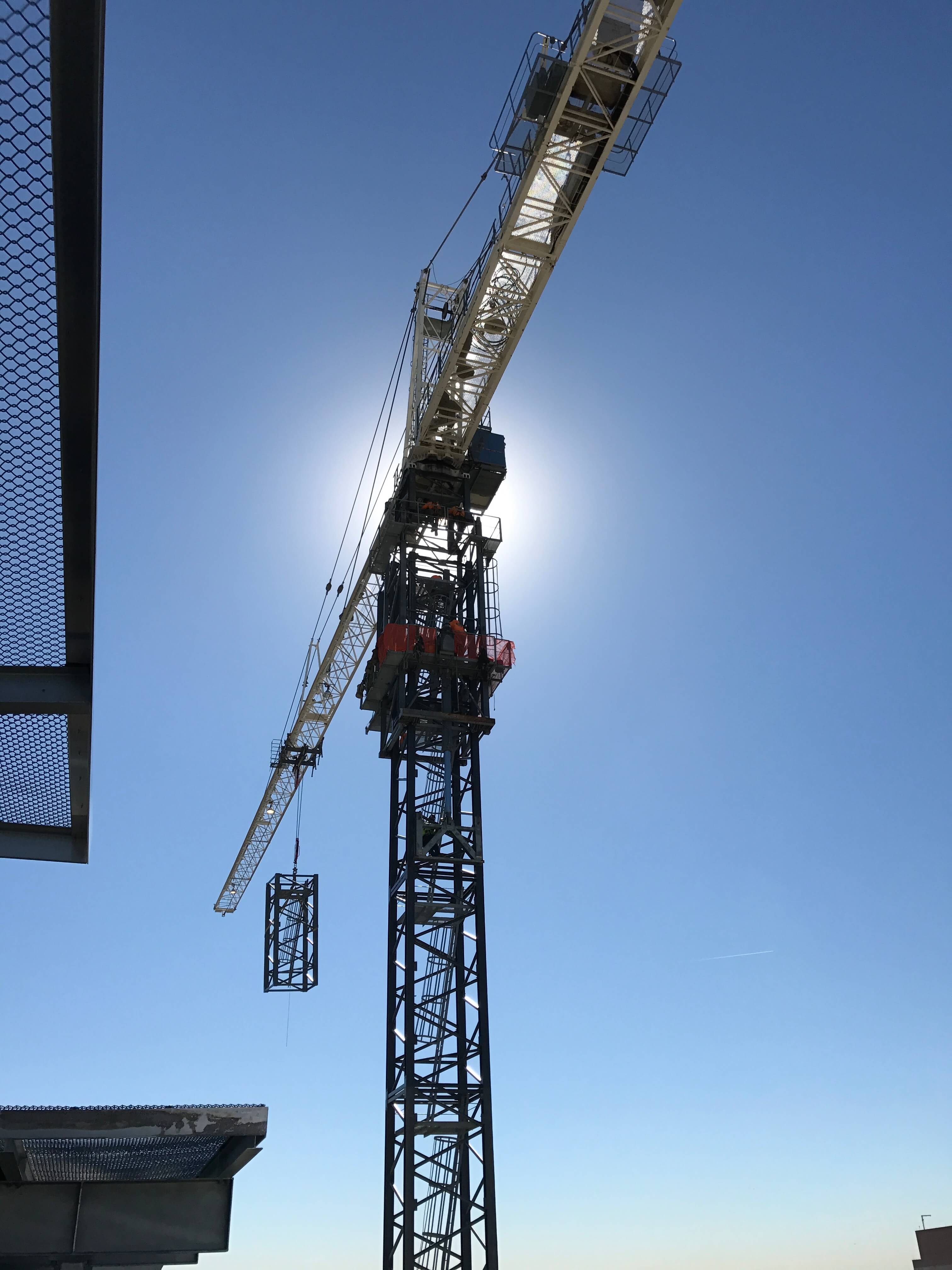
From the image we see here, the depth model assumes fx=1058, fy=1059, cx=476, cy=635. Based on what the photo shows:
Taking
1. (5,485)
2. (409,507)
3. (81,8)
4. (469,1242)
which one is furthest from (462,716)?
(81,8)

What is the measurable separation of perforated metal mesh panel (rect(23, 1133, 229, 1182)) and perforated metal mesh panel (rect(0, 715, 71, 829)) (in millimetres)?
2752

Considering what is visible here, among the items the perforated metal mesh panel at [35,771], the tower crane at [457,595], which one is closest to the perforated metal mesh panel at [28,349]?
the perforated metal mesh panel at [35,771]

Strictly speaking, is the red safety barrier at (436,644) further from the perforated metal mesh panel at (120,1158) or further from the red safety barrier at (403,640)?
the perforated metal mesh panel at (120,1158)

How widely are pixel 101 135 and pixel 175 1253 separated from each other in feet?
26.1

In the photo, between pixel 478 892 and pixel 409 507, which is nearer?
pixel 478 892

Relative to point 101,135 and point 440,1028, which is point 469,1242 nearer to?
point 440,1028

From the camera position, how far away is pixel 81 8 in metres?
3.41

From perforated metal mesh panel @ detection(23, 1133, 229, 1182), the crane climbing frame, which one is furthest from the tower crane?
perforated metal mesh panel @ detection(23, 1133, 229, 1182)

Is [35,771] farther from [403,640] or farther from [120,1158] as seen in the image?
[403,640]

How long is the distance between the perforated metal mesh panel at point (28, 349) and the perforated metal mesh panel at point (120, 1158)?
12.3 ft

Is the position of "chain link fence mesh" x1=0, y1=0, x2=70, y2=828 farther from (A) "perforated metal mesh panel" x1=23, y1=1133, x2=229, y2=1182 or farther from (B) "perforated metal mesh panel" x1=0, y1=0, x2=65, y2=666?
(A) "perforated metal mesh panel" x1=23, y1=1133, x2=229, y2=1182

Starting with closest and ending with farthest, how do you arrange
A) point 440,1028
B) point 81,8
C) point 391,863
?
1. point 81,8
2. point 440,1028
3. point 391,863

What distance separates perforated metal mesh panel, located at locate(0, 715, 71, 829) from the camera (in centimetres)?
792

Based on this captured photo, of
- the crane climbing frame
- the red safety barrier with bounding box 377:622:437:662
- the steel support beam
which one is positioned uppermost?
the crane climbing frame
